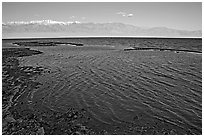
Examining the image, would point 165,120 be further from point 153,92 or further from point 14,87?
point 14,87

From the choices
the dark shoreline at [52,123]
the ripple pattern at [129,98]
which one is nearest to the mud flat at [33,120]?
the dark shoreline at [52,123]

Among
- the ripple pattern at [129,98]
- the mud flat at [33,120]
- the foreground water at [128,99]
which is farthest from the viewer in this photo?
the ripple pattern at [129,98]

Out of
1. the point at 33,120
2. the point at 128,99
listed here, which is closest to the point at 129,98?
the point at 128,99

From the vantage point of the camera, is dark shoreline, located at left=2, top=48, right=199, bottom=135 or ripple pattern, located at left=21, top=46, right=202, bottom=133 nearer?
dark shoreline, located at left=2, top=48, right=199, bottom=135

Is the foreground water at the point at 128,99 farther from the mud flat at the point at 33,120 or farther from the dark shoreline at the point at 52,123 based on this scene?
the mud flat at the point at 33,120

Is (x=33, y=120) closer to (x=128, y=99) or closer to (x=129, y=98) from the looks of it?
(x=128, y=99)

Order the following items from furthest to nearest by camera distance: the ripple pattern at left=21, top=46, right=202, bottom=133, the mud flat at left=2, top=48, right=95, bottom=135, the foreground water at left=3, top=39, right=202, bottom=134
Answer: the ripple pattern at left=21, top=46, right=202, bottom=133, the foreground water at left=3, top=39, right=202, bottom=134, the mud flat at left=2, top=48, right=95, bottom=135

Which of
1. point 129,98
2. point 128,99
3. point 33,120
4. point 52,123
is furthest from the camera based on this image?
point 129,98

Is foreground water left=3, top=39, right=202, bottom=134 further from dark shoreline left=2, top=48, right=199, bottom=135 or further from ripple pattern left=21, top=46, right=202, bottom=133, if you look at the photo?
dark shoreline left=2, top=48, right=199, bottom=135

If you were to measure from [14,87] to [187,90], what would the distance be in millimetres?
16361

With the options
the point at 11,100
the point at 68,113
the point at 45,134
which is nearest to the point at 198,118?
the point at 68,113

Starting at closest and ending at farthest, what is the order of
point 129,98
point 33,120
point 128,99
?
point 33,120, point 128,99, point 129,98

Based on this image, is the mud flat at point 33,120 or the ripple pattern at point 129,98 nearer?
the mud flat at point 33,120

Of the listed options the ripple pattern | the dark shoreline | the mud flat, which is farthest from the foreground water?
the mud flat
